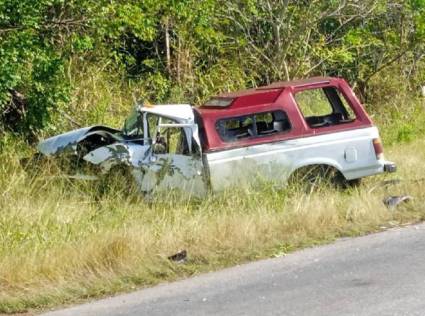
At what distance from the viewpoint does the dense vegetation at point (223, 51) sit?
1360 centimetres

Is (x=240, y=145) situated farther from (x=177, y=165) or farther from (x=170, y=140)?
(x=170, y=140)

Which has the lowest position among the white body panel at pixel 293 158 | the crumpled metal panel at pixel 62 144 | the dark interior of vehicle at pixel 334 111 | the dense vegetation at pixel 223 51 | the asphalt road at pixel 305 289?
the asphalt road at pixel 305 289

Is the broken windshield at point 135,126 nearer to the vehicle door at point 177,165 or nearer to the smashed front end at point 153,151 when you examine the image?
the smashed front end at point 153,151

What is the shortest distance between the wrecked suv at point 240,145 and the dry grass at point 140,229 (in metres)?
0.34

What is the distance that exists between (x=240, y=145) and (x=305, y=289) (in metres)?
3.83

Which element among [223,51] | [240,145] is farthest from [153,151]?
[223,51]

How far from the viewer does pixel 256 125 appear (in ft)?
34.2

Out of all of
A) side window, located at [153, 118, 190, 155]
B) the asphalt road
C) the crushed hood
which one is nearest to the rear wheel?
side window, located at [153, 118, 190, 155]

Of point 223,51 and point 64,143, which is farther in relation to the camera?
point 223,51

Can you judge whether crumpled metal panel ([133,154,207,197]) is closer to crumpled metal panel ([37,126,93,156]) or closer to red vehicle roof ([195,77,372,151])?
red vehicle roof ([195,77,372,151])

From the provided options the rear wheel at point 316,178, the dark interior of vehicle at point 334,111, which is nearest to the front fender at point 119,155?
the rear wheel at point 316,178

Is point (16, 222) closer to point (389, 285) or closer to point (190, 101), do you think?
point (389, 285)

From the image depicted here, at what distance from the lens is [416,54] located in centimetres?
2027

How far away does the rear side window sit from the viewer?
10.2 m
